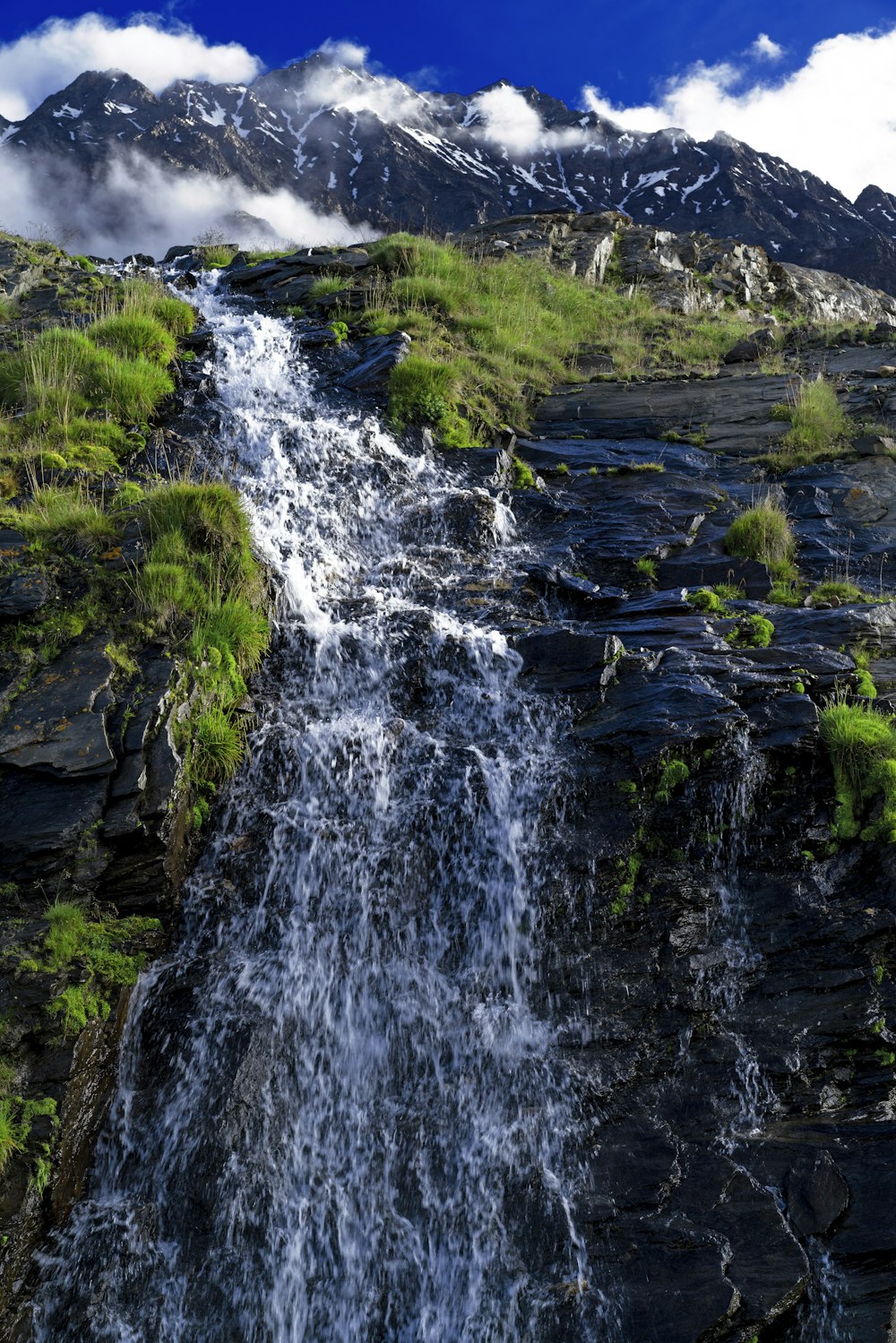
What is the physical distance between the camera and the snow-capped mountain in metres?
57.5

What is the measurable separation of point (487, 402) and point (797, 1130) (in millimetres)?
11726

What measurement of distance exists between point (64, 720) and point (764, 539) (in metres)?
8.43

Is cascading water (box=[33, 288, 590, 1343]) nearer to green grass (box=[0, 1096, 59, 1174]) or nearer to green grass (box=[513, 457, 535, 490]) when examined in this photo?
green grass (box=[0, 1096, 59, 1174])

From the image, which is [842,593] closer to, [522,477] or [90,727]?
[522,477]

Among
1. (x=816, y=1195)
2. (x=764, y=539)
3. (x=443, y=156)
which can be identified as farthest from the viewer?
(x=443, y=156)

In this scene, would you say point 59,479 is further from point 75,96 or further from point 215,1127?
point 75,96

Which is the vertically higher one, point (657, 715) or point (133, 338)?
point (133, 338)

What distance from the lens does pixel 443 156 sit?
6575cm

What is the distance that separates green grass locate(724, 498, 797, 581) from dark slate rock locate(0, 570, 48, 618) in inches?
317

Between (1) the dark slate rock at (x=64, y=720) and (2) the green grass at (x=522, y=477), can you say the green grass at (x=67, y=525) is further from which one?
(2) the green grass at (x=522, y=477)

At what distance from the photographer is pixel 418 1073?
5.95 meters

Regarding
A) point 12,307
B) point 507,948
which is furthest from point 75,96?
point 507,948

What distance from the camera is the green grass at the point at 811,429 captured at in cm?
1309

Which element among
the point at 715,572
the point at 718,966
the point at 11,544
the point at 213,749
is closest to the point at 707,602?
the point at 715,572
